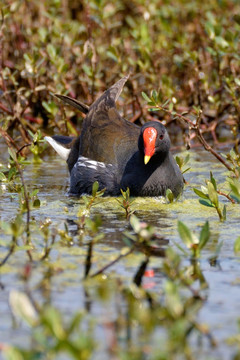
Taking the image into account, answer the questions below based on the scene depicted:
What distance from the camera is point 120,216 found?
16.4 feet

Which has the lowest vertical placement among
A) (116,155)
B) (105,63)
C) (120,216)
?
(120,216)

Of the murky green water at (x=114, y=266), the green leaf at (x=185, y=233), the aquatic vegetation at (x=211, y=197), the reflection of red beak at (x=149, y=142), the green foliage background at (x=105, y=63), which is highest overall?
the green foliage background at (x=105, y=63)

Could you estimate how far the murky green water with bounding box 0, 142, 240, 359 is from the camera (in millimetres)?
3084

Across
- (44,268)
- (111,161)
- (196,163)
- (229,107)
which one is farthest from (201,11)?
(44,268)

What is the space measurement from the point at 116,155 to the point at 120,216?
3.19ft

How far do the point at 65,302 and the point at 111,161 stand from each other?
2620 mm

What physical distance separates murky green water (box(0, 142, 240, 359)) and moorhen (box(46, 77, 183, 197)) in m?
0.13

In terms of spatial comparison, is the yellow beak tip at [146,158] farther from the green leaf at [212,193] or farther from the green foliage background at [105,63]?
the green foliage background at [105,63]

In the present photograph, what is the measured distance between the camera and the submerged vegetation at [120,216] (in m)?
2.70

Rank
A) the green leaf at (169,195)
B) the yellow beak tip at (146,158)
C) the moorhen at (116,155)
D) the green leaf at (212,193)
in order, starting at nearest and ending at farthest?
the green leaf at (212,193), the green leaf at (169,195), the yellow beak tip at (146,158), the moorhen at (116,155)

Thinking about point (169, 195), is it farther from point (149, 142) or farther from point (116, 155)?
point (116, 155)

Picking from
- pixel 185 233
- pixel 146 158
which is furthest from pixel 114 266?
pixel 146 158

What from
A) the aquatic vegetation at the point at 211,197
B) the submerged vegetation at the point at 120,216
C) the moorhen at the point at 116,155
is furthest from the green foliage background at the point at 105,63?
the aquatic vegetation at the point at 211,197

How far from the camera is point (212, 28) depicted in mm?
7445
